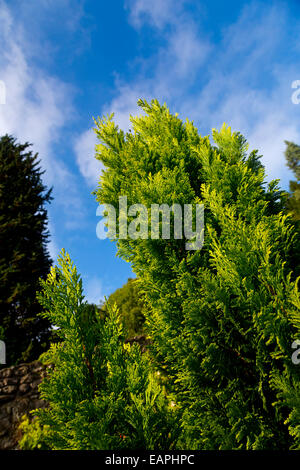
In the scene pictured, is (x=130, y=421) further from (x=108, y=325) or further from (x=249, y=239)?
(x=249, y=239)

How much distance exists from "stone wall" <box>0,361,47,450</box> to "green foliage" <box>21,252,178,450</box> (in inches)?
181

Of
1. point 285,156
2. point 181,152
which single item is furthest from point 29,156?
point 285,156

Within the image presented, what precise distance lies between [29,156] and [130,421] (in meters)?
14.1

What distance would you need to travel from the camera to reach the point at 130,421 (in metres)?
2.18

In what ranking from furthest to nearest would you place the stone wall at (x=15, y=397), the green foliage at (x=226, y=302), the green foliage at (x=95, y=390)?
the stone wall at (x=15, y=397), the green foliage at (x=226, y=302), the green foliage at (x=95, y=390)

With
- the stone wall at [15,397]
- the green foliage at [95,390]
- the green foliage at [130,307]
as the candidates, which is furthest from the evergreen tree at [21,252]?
the green foliage at [130,307]

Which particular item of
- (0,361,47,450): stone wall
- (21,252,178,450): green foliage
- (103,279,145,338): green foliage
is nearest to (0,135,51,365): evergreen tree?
(0,361,47,450): stone wall

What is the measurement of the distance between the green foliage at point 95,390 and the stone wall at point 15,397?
181 inches

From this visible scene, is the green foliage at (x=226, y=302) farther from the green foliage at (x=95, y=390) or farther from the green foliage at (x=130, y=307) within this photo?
the green foliage at (x=130, y=307)

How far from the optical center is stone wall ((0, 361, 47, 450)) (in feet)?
19.9

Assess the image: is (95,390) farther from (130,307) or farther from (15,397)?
(130,307)

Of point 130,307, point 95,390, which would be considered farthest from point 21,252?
point 130,307

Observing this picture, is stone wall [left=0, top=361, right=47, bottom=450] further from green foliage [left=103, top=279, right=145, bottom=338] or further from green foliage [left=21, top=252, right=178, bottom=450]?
green foliage [left=103, top=279, right=145, bottom=338]

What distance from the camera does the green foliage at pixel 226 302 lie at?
237 cm
